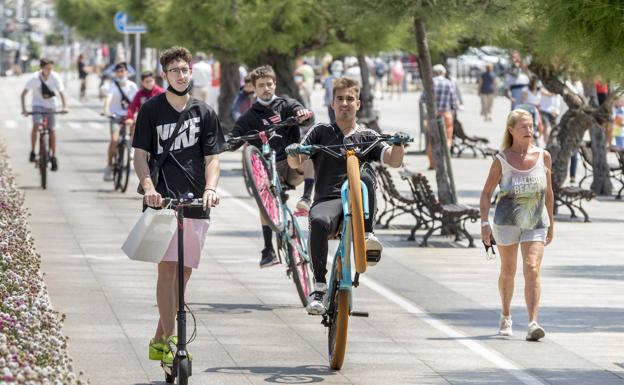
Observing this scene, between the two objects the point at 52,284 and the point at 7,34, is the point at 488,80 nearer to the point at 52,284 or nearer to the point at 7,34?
the point at 52,284

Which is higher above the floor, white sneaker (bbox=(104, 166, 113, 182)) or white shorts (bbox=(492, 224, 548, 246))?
white shorts (bbox=(492, 224, 548, 246))

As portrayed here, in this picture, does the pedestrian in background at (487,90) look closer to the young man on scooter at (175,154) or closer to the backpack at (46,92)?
the backpack at (46,92)

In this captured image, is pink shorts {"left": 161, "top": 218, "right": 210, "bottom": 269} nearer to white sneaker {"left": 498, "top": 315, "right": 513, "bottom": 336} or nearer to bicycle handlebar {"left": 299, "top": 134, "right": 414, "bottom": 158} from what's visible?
bicycle handlebar {"left": 299, "top": 134, "right": 414, "bottom": 158}

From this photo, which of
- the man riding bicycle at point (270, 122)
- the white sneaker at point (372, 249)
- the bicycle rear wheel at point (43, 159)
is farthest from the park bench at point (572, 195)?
the white sneaker at point (372, 249)

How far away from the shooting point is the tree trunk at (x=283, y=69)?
Answer: 28.1 m

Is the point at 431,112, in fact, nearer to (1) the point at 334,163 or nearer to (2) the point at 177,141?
(1) the point at 334,163

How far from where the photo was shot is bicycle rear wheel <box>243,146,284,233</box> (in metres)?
12.1

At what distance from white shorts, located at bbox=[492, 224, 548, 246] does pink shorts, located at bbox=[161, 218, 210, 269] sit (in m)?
2.77

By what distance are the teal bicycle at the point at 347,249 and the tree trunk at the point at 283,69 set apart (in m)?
18.4

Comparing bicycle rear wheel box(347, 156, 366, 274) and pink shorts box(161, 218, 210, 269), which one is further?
bicycle rear wheel box(347, 156, 366, 274)

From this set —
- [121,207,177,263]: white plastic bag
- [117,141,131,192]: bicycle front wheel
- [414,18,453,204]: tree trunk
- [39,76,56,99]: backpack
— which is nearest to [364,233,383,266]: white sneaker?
[121,207,177,263]: white plastic bag

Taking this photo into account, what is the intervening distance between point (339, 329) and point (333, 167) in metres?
1.15

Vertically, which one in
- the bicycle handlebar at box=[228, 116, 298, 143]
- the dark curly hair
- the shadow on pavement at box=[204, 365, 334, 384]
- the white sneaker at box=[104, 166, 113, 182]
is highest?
the dark curly hair

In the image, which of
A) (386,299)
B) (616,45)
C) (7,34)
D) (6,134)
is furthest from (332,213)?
(7,34)
